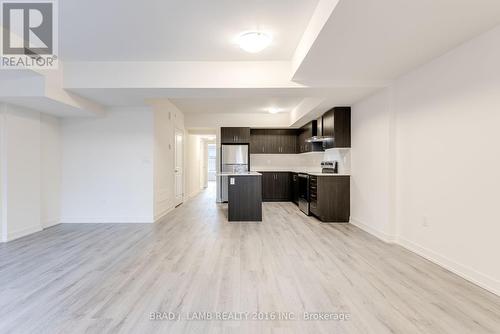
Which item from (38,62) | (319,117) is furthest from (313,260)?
(38,62)

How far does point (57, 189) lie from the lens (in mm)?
5098

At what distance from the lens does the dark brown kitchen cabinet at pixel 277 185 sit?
7.93 m

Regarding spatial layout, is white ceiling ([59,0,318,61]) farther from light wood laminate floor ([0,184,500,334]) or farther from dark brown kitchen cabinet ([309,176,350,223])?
light wood laminate floor ([0,184,500,334])

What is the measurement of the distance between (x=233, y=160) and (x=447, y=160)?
574cm

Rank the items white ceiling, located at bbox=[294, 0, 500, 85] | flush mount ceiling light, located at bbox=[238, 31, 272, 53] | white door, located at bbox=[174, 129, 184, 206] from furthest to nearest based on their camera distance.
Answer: white door, located at bbox=[174, 129, 184, 206], flush mount ceiling light, located at bbox=[238, 31, 272, 53], white ceiling, located at bbox=[294, 0, 500, 85]

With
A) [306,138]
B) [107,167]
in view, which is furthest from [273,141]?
[107,167]

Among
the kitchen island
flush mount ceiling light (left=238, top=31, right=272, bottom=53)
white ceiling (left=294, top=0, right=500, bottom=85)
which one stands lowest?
the kitchen island

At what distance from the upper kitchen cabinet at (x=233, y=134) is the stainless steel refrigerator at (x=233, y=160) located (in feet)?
0.65

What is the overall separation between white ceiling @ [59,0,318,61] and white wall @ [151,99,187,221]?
5.60 ft

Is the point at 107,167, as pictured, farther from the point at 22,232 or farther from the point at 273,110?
the point at 273,110

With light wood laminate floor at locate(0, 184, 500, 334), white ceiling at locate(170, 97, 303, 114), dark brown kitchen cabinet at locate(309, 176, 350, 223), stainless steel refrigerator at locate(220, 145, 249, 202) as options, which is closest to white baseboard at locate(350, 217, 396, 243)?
light wood laminate floor at locate(0, 184, 500, 334)

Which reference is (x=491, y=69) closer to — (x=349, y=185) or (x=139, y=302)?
(x=349, y=185)

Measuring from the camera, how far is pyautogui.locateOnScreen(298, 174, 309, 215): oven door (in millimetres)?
5797

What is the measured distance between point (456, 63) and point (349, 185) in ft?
9.09
